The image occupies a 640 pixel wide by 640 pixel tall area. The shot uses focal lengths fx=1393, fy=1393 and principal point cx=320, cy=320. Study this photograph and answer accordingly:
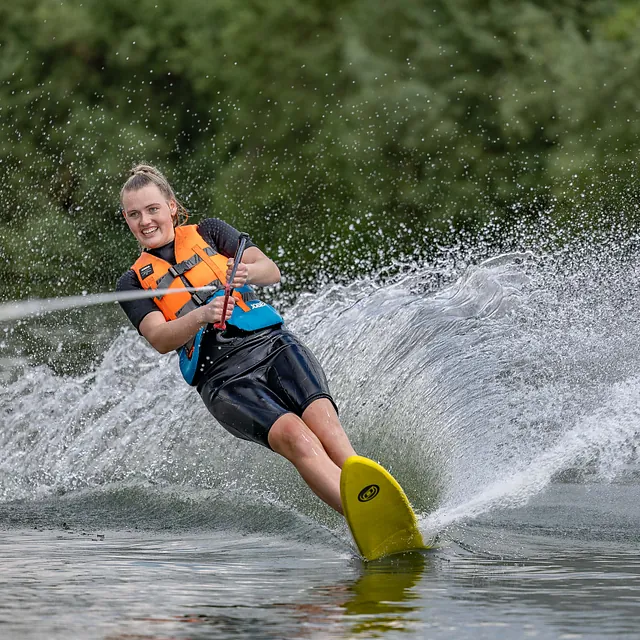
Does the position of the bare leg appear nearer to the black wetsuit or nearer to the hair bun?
the black wetsuit

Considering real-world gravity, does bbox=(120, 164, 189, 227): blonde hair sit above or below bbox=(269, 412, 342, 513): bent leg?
above

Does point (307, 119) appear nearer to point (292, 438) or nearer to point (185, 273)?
point (185, 273)

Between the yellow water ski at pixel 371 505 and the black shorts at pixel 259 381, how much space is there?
482 mm

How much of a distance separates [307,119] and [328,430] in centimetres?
1581

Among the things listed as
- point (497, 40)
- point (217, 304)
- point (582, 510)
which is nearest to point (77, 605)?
point (217, 304)

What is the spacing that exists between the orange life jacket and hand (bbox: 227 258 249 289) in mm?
152

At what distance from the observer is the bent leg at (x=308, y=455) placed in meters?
4.45

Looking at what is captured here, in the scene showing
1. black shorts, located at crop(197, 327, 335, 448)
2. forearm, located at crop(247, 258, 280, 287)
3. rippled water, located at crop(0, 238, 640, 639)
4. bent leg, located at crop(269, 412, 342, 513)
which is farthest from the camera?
forearm, located at crop(247, 258, 280, 287)

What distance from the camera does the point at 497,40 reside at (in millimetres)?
18891

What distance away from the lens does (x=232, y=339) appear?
4941 mm

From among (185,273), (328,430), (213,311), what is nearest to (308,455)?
(328,430)

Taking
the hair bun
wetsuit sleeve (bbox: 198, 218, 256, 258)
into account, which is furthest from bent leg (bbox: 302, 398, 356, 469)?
the hair bun

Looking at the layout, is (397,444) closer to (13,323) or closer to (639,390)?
(639,390)

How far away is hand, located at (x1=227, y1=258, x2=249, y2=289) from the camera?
4.77 m
